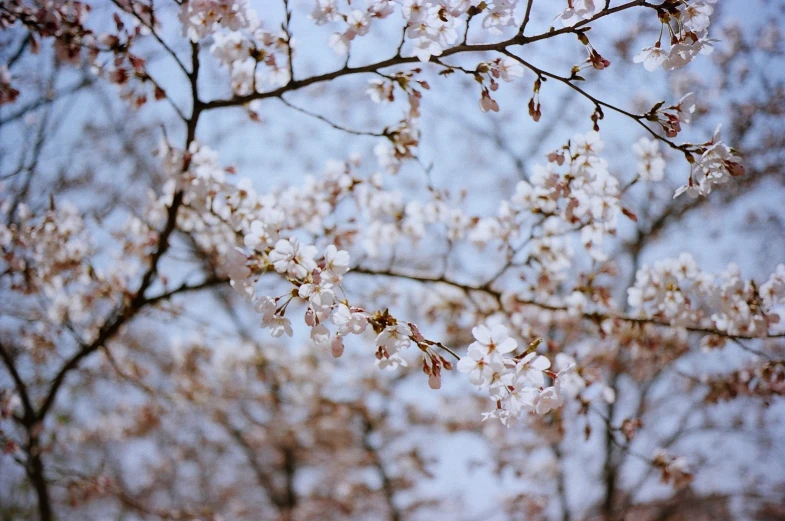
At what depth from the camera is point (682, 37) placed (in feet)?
6.28

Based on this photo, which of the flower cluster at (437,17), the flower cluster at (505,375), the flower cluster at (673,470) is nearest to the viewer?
the flower cluster at (505,375)

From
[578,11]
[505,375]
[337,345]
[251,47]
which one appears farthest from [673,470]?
[251,47]

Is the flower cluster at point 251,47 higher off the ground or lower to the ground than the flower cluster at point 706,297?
higher

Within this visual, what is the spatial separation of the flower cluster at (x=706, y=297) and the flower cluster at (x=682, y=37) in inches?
46.0

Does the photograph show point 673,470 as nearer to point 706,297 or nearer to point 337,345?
point 706,297

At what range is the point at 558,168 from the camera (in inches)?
103

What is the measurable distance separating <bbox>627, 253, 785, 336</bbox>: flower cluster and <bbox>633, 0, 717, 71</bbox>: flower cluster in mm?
1169

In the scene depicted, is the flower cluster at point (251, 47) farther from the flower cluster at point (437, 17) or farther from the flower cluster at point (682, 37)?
the flower cluster at point (682, 37)

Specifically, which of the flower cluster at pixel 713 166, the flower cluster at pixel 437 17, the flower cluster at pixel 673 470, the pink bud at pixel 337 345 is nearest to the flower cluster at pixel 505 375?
the pink bud at pixel 337 345

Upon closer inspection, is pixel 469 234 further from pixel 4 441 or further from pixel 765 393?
pixel 4 441

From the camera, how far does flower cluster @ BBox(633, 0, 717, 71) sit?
1.81 metres

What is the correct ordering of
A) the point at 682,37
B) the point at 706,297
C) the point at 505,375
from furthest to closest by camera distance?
the point at 706,297
the point at 682,37
the point at 505,375

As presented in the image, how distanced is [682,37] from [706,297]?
4.55 feet

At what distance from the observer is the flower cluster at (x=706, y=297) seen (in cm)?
255
